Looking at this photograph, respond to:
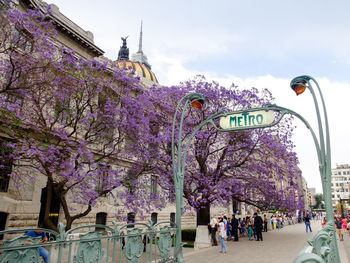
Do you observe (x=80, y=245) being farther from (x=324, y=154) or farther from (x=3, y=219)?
(x=3, y=219)

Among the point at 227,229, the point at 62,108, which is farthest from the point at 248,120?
the point at 227,229

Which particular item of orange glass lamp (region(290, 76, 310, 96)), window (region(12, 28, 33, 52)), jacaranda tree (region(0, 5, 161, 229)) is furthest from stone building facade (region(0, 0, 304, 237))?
orange glass lamp (region(290, 76, 310, 96))

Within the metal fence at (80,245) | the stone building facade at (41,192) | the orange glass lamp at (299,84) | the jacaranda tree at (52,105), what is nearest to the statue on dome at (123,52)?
the stone building facade at (41,192)

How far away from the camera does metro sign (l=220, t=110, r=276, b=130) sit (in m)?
7.19

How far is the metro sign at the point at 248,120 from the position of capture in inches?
283

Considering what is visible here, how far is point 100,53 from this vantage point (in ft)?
70.6

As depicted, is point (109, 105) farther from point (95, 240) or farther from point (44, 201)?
point (95, 240)

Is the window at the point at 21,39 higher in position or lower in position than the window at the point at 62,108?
higher

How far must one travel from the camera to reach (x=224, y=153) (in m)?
17.5

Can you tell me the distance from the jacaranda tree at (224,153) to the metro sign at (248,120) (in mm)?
9118

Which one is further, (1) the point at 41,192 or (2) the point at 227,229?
(2) the point at 227,229

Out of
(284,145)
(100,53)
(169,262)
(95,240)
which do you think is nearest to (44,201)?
(100,53)

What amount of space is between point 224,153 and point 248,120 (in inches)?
402

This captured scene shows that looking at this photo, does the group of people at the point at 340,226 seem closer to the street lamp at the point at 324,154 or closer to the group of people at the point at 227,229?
the group of people at the point at 227,229
